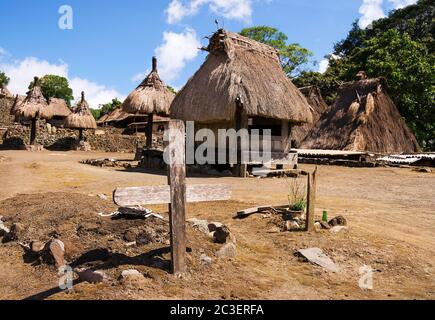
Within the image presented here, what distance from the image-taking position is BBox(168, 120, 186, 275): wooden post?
3.76 meters

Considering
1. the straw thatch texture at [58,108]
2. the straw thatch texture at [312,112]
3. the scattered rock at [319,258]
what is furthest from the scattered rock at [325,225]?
the straw thatch texture at [58,108]

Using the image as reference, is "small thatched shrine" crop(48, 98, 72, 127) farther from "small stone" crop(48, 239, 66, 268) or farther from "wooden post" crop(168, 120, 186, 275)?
"wooden post" crop(168, 120, 186, 275)

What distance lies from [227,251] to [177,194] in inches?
44.6

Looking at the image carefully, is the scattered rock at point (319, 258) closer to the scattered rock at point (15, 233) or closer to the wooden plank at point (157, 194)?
the wooden plank at point (157, 194)

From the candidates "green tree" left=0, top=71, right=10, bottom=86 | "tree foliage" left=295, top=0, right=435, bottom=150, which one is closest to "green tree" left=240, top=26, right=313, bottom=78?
"tree foliage" left=295, top=0, right=435, bottom=150

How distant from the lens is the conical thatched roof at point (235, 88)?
41.7 feet

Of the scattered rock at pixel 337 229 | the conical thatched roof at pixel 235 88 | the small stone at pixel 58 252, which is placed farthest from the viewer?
the conical thatched roof at pixel 235 88

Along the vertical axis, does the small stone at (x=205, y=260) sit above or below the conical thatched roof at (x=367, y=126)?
below

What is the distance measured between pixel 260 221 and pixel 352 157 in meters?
13.0

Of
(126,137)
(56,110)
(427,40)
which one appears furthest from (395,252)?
(56,110)

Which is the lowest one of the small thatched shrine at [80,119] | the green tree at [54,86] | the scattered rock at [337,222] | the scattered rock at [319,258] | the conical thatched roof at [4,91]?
the scattered rock at [319,258]

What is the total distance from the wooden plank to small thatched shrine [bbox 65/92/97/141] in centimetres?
2254

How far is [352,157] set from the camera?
1769cm

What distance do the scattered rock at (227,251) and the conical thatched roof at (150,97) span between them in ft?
49.6
